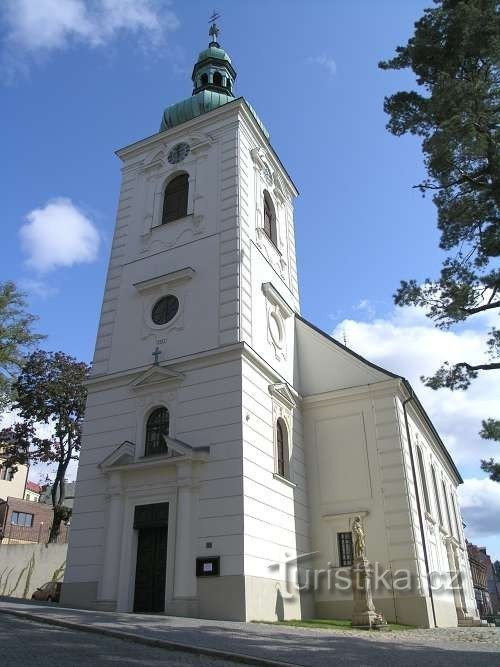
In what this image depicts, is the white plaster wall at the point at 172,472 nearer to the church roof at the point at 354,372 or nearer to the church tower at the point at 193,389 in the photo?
the church tower at the point at 193,389

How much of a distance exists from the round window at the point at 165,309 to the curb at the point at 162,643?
10.8 metres

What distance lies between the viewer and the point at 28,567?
25.5 metres

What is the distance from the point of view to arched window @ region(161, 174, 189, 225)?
2259cm

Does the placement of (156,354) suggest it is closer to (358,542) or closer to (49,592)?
(358,542)

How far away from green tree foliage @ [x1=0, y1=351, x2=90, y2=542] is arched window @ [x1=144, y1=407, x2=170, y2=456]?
42.9 ft

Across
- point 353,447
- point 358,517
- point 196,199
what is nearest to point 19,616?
point 358,517

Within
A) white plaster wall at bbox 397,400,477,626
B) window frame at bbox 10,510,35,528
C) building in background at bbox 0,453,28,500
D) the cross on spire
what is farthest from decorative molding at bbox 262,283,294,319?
building in background at bbox 0,453,28,500

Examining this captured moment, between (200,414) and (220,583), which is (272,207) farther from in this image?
(220,583)

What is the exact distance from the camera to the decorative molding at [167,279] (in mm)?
20109

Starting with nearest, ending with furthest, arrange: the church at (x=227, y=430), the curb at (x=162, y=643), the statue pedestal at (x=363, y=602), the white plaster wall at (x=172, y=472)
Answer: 1. the curb at (x=162, y=643)
2. the statue pedestal at (x=363, y=602)
3. the white plaster wall at (x=172, y=472)
4. the church at (x=227, y=430)

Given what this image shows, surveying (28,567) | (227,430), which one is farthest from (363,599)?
(28,567)

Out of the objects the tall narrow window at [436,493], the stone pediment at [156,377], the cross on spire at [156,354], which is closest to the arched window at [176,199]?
the cross on spire at [156,354]

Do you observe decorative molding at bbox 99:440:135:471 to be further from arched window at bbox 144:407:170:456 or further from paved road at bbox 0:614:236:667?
paved road at bbox 0:614:236:667

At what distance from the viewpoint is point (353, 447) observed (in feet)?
66.0
